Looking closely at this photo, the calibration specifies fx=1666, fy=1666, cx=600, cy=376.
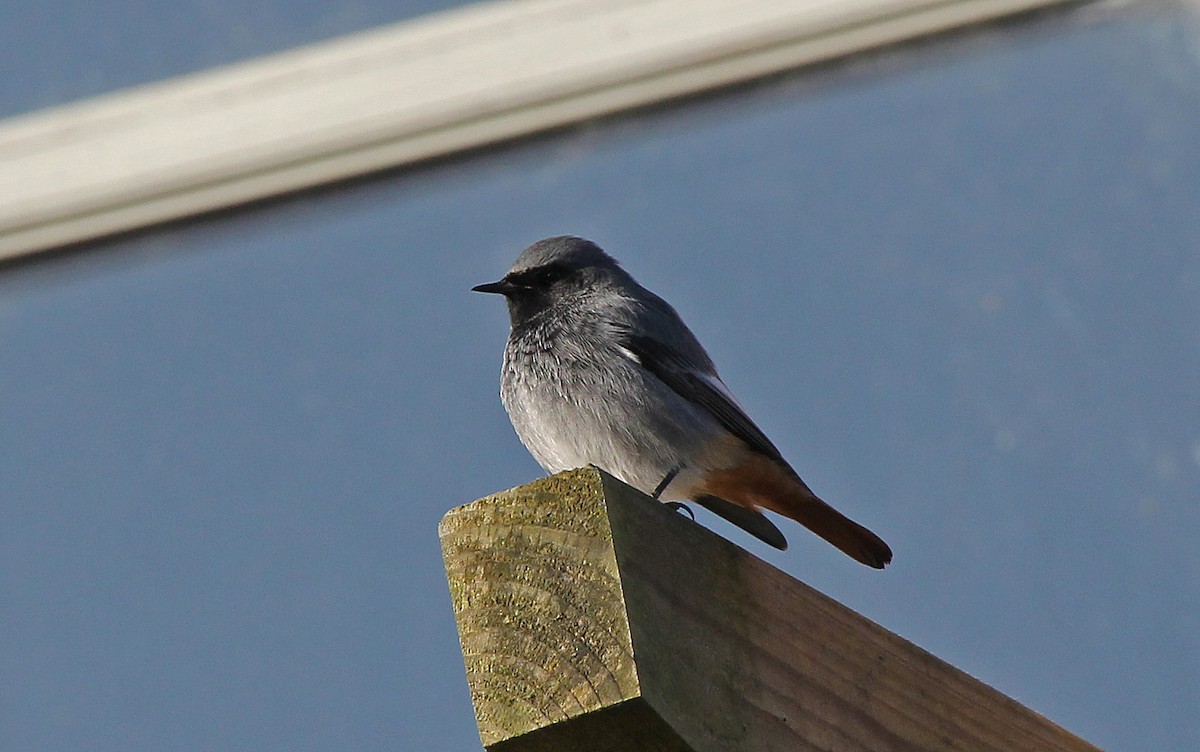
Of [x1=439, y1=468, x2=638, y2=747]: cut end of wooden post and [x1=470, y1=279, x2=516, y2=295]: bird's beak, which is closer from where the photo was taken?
[x1=439, y1=468, x2=638, y2=747]: cut end of wooden post

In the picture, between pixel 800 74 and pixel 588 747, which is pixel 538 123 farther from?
pixel 588 747

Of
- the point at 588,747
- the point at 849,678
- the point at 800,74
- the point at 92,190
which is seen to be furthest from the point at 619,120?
the point at 588,747

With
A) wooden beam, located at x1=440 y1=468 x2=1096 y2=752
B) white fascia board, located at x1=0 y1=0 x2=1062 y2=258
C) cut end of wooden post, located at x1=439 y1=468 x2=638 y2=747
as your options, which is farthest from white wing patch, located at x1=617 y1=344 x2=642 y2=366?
cut end of wooden post, located at x1=439 y1=468 x2=638 y2=747

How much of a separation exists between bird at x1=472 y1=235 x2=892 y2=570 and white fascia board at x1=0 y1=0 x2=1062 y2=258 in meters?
0.71

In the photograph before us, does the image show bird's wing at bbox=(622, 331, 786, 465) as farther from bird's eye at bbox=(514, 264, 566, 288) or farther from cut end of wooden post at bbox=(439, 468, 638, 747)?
cut end of wooden post at bbox=(439, 468, 638, 747)

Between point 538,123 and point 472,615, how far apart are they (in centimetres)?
188

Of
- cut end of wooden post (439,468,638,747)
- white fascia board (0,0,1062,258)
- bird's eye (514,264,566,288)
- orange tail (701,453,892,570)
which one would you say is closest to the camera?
cut end of wooden post (439,468,638,747)

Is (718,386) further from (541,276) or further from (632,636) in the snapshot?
(632,636)

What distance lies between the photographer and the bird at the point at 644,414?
3916 millimetres

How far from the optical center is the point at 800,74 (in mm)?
3488

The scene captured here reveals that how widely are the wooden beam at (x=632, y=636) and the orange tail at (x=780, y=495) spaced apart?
Answer: 6.40 ft

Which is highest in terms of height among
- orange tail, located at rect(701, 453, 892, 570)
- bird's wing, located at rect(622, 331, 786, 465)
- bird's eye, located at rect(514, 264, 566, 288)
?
bird's eye, located at rect(514, 264, 566, 288)

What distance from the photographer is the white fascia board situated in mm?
3496

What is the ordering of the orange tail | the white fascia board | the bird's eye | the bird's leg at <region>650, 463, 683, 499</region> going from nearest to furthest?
the white fascia board
the bird's leg at <region>650, 463, 683, 499</region>
the orange tail
the bird's eye
